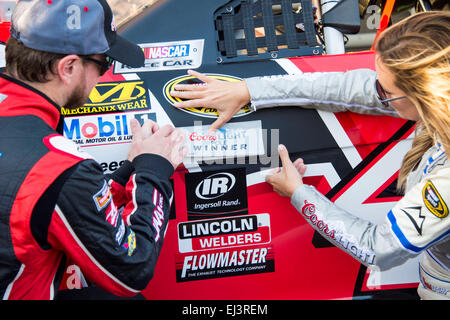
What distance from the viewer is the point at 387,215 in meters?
1.31

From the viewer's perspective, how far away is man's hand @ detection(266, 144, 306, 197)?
1.49 metres

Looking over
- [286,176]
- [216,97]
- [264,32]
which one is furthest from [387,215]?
[264,32]

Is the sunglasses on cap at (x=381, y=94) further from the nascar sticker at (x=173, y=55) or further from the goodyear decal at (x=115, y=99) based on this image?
the goodyear decal at (x=115, y=99)

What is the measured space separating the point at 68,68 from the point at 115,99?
1.20 feet

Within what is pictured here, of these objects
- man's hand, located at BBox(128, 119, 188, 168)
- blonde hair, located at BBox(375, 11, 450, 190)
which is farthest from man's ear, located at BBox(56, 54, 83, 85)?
blonde hair, located at BBox(375, 11, 450, 190)

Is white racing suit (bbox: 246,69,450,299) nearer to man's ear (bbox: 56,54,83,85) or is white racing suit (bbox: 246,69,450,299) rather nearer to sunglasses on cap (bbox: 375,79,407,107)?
sunglasses on cap (bbox: 375,79,407,107)

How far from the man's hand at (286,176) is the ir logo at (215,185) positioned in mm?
140

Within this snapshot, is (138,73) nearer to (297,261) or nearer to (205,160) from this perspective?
(205,160)

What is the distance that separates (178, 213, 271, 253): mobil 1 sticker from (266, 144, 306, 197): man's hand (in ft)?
0.42

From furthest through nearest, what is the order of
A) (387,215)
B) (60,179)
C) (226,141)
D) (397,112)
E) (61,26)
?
(226,141) < (397,112) < (387,215) < (61,26) < (60,179)

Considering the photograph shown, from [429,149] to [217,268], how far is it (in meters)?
0.84

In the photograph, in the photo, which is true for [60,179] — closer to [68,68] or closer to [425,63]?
[68,68]

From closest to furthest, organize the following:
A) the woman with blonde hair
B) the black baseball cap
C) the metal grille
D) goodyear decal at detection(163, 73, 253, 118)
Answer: the black baseball cap
the woman with blonde hair
goodyear decal at detection(163, 73, 253, 118)
the metal grille
